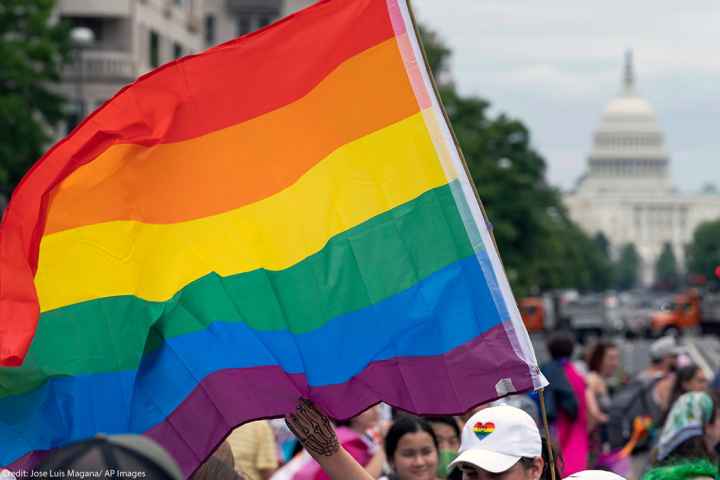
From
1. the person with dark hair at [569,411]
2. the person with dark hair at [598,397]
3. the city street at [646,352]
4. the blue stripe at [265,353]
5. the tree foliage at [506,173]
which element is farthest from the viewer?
the tree foliage at [506,173]

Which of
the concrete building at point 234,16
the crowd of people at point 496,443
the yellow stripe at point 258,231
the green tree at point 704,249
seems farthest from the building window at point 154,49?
the green tree at point 704,249

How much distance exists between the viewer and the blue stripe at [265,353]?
22.0 feet

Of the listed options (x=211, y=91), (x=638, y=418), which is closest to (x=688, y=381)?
(x=638, y=418)

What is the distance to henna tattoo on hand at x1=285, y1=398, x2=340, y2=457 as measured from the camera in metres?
6.41

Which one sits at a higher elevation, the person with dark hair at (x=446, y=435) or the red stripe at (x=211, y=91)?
the red stripe at (x=211, y=91)

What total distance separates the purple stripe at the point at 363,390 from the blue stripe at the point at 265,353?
1.2 inches

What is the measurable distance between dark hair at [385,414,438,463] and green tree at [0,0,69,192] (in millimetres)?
32707

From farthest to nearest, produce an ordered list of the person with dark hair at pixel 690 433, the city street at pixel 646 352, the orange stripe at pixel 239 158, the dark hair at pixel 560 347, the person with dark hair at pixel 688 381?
the city street at pixel 646 352, the dark hair at pixel 560 347, the person with dark hair at pixel 688 381, the person with dark hair at pixel 690 433, the orange stripe at pixel 239 158

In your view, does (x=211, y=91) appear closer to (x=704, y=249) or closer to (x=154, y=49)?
(x=154, y=49)

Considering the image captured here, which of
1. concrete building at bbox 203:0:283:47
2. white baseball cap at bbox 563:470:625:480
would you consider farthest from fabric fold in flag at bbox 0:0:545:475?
concrete building at bbox 203:0:283:47

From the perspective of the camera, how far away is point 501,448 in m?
6.54

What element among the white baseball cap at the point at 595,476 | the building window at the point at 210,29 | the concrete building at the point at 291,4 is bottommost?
the building window at the point at 210,29

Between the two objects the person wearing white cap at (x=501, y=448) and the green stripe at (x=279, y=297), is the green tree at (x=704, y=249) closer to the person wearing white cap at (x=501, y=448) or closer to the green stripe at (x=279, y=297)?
the green stripe at (x=279, y=297)

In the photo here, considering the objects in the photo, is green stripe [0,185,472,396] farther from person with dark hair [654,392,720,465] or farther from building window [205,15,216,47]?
building window [205,15,216,47]
